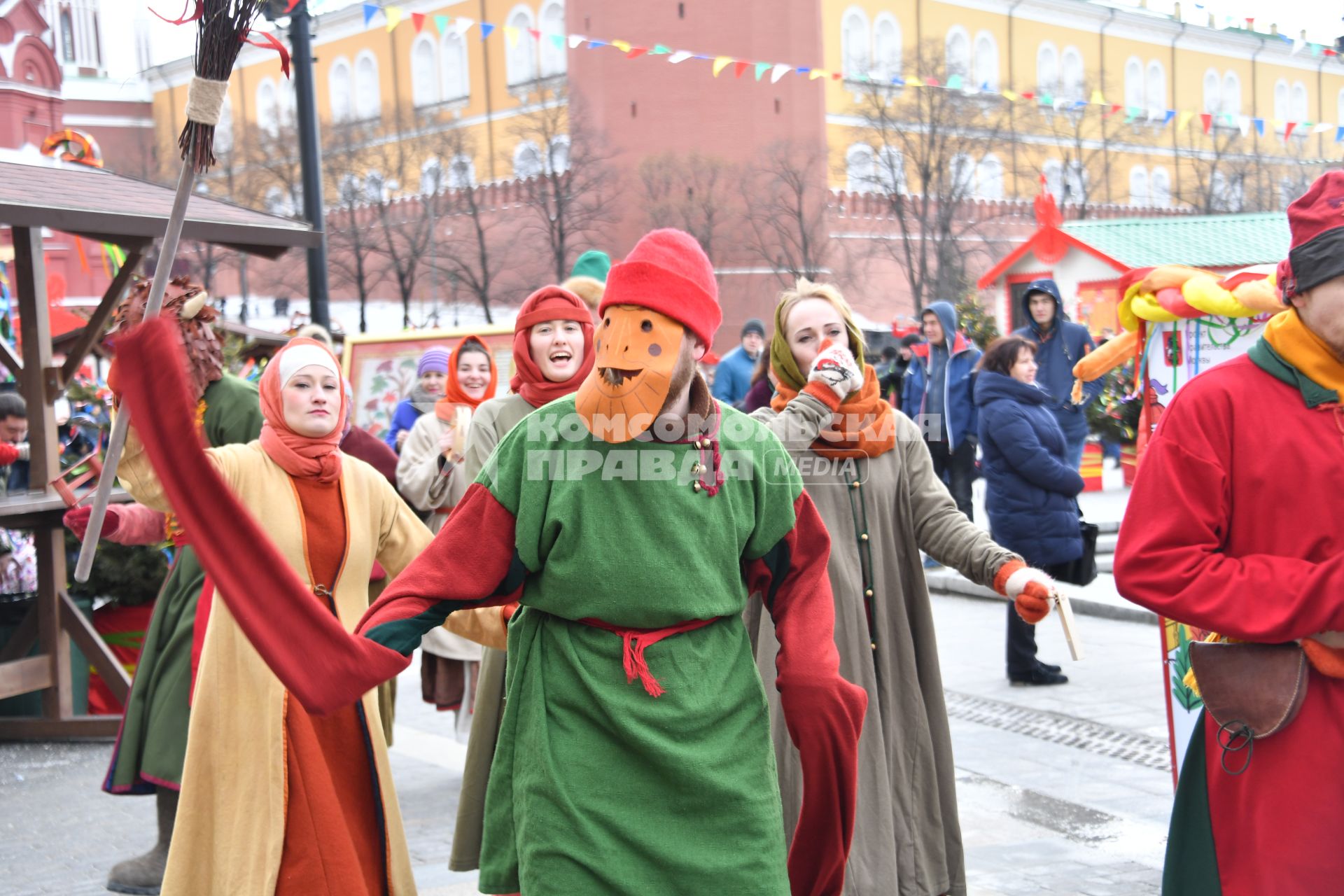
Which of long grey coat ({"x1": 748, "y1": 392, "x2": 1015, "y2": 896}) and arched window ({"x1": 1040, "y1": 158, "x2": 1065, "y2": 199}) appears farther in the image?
arched window ({"x1": 1040, "y1": 158, "x2": 1065, "y2": 199})

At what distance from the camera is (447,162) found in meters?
45.1

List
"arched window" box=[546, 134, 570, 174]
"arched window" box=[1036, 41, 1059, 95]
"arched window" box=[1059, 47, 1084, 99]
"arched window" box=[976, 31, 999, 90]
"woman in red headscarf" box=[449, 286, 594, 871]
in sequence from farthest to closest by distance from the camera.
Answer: "arched window" box=[1059, 47, 1084, 99], "arched window" box=[1036, 41, 1059, 95], "arched window" box=[976, 31, 999, 90], "arched window" box=[546, 134, 570, 174], "woman in red headscarf" box=[449, 286, 594, 871]

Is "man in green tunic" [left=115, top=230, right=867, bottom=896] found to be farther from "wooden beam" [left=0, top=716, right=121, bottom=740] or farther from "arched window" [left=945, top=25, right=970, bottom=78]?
"arched window" [left=945, top=25, right=970, bottom=78]

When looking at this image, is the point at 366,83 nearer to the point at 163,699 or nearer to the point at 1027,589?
the point at 163,699

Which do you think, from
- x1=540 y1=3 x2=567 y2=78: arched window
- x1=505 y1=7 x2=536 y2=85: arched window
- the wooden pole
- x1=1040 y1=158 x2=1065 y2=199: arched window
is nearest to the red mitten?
the wooden pole

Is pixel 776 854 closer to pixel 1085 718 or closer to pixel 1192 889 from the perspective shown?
pixel 1192 889

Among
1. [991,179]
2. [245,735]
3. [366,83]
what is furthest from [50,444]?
[366,83]

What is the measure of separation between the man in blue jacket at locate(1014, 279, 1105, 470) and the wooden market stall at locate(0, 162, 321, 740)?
522cm

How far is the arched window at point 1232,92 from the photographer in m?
63.4

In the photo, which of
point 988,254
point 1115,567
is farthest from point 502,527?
point 988,254

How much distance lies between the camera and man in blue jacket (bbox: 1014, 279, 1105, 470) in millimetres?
10008

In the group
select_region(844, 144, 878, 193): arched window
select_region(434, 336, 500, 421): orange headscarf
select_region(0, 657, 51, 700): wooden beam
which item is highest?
select_region(844, 144, 878, 193): arched window

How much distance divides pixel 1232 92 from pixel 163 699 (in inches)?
2613

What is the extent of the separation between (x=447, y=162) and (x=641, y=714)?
43666mm
